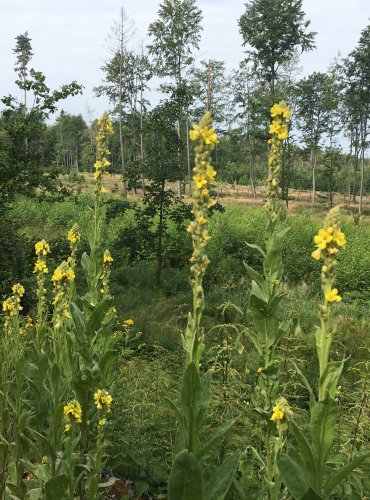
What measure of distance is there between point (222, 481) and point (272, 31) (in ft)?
91.7

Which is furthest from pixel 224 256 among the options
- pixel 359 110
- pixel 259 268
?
pixel 359 110

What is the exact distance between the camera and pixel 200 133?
160 centimetres

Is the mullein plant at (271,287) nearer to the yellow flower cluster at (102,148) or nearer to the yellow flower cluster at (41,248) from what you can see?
the yellow flower cluster at (102,148)

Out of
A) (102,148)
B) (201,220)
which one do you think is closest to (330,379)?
(201,220)

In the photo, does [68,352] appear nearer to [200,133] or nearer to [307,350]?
[200,133]

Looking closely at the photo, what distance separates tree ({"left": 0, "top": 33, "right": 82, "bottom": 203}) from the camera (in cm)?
626

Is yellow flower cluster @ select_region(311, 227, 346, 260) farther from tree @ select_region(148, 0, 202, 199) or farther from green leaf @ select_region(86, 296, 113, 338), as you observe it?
tree @ select_region(148, 0, 202, 199)

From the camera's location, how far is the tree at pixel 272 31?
25.7 m

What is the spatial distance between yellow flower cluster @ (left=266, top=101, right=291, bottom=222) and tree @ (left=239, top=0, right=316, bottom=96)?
2568cm

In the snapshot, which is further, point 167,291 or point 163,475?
point 167,291

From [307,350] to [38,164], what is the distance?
4.86 meters

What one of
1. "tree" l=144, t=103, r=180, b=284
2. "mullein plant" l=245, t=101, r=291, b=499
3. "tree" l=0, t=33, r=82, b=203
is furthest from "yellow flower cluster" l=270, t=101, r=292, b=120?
"tree" l=144, t=103, r=180, b=284

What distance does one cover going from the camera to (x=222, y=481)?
168 cm

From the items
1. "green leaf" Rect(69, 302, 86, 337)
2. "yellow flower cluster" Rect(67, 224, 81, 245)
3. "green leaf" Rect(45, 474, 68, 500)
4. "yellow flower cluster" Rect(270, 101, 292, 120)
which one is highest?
"yellow flower cluster" Rect(270, 101, 292, 120)
